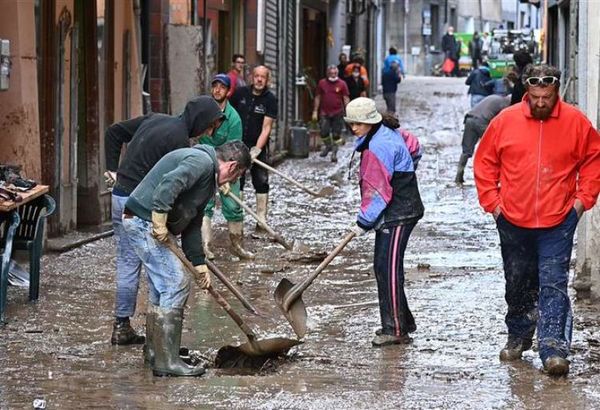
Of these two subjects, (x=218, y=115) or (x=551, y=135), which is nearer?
(x=551, y=135)

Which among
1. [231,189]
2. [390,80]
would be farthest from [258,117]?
[390,80]

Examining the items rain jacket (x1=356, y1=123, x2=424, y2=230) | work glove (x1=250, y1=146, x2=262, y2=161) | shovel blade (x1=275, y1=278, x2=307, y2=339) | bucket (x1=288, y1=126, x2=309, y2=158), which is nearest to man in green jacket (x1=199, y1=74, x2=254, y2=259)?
work glove (x1=250, y1=146, x2=262, y2=161)

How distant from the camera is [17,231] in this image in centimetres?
1062

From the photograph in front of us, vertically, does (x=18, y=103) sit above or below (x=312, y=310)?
above

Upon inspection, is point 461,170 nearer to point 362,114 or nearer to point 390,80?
point 362,114

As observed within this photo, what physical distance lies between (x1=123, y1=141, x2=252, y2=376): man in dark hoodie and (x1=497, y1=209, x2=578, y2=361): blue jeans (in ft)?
5.46

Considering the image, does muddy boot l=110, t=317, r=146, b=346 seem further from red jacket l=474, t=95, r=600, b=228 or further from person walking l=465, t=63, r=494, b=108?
person walking l=465, t=63, r=494, b=108

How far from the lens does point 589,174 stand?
8031 mm

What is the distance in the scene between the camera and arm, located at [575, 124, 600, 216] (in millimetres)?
8016

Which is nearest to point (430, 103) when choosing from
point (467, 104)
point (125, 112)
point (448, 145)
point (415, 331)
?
point (467, 104)

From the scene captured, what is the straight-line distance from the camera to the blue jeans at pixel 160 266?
26.7 feet

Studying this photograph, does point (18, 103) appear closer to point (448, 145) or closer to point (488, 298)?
point (488, 298)

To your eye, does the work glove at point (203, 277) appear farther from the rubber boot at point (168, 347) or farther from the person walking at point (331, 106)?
the person walking at point (331, 106)

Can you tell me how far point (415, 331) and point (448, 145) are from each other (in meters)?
19.1
